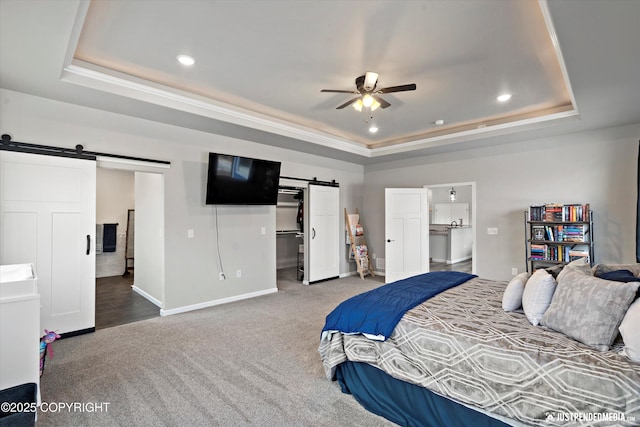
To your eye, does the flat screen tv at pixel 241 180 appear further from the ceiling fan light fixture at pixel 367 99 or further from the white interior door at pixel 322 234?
the ceiling fan light fixture at pixel 367 99

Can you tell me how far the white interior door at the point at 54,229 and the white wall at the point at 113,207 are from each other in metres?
3.41

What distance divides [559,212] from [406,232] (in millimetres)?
2445

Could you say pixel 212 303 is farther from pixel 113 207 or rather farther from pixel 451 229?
pixel 451 229

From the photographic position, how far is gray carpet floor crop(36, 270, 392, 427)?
2055 millimetres

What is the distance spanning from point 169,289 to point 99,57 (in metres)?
2.75

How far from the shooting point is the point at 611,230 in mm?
4344

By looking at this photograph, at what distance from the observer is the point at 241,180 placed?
184 inches

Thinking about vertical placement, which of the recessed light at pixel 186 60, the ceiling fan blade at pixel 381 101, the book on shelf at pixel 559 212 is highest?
the recessed light at pixel 186 60

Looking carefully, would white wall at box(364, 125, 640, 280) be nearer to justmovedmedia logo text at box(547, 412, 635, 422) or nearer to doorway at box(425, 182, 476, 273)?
doorway at box(425, 182, 476, 273)

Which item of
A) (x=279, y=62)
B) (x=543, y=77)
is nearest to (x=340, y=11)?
(x=279, y=62)

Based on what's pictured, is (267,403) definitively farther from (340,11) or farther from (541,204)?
(541,204)

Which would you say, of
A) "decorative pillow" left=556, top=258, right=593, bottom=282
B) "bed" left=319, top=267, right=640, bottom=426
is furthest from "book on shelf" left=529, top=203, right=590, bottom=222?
"bed" left=319, top=267, right=640, bottom=426

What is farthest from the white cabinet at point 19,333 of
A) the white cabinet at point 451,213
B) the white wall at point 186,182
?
the white cabinet at point 451,213

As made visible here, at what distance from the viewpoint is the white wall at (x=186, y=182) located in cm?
331
